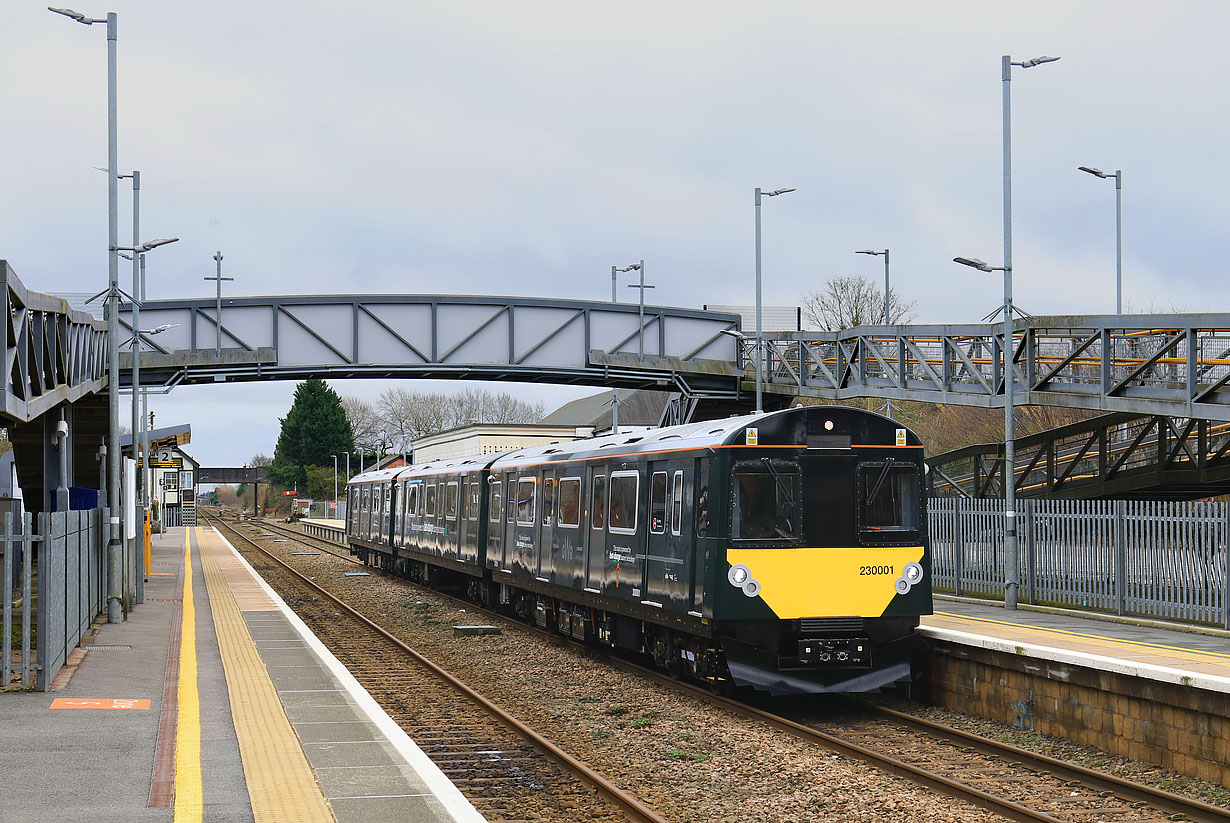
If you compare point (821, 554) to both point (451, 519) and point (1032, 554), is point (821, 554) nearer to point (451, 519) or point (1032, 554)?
point (1032, 554)

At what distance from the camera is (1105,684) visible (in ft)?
→ 38.1

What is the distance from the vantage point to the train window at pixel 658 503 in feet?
49.8

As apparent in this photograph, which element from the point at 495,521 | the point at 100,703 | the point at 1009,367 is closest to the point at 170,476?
the point at 495,521

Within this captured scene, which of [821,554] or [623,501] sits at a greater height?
[623,501]

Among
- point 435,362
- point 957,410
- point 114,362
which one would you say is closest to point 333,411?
point 957,410

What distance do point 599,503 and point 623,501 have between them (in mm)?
1038

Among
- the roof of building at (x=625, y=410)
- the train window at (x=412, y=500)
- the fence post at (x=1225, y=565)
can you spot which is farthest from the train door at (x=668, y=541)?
the roof of building at (x=625, y=410)

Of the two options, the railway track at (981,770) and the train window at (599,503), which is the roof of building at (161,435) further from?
the railway track at (981,770)

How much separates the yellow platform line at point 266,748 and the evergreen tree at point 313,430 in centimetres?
9531

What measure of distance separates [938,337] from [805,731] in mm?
12402

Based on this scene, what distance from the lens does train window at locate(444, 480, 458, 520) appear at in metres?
27.5

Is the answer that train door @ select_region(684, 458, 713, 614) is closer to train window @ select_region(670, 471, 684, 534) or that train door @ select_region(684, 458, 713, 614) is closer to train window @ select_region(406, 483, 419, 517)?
train window @ select_region(670, 471, 684, 534)

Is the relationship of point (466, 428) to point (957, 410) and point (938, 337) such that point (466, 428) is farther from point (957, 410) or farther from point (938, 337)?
point (938, 337)

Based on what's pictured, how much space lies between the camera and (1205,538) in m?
15.9
